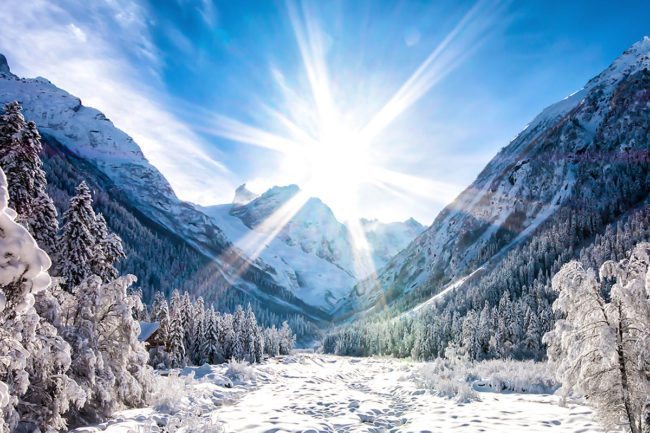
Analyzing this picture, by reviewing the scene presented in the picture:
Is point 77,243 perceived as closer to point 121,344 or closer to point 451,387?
point 121,344

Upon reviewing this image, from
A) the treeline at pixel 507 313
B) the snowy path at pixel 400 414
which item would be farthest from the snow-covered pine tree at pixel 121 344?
the treeline at pixel 507 313

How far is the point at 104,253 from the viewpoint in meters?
26.8

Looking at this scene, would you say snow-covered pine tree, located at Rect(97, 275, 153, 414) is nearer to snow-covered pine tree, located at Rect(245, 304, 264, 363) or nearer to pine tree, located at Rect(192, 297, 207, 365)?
pine tree, located at Rect(192, 297, 207, 365)

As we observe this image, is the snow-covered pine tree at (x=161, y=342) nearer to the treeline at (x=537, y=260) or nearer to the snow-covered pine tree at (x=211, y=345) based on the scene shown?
the snow-covered pine tree at (x=211, y=345)

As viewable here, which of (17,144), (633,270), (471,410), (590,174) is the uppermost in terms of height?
(590,174)

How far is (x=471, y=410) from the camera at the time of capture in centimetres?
1578

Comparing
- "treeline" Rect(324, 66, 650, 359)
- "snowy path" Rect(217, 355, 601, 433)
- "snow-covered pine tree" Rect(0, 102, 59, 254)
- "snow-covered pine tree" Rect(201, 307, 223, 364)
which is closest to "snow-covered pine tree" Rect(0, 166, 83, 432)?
"snowy path" Rect(217, 355, 601, 433)

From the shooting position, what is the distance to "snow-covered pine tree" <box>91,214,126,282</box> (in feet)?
83.2

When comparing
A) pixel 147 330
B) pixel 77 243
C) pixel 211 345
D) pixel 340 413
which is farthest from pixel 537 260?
pixel 77 243

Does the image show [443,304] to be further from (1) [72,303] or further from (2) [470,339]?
(1) [72,303]

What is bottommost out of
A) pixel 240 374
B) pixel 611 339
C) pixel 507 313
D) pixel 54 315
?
pixel 240 374

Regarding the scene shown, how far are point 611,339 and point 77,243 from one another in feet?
85.8

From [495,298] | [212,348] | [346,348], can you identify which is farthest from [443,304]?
[212,348]

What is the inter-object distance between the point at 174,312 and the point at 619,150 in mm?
204591
